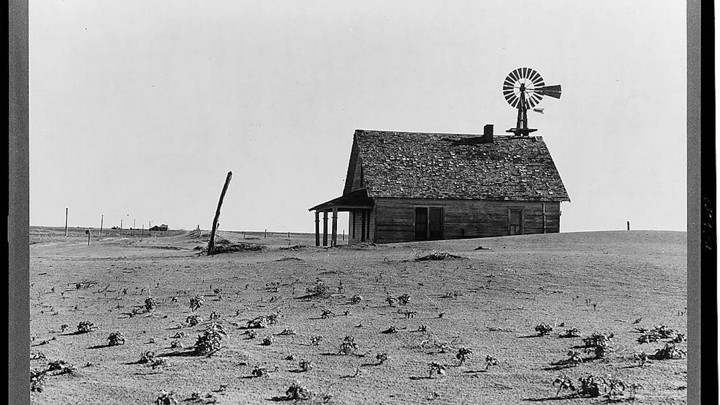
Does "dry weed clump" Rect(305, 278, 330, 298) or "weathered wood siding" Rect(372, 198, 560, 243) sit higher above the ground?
"weathered wood siding" Rect(372, 198, 560, 243)

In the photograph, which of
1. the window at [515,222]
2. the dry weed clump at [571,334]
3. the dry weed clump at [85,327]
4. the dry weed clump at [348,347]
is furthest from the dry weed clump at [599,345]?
the window at [515,222]

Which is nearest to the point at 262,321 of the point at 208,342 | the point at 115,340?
the point at 208,342

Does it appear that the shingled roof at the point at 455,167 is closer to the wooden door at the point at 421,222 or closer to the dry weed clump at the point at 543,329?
the wooden door at the point at 421,222

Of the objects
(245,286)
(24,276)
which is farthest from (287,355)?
(24,276)

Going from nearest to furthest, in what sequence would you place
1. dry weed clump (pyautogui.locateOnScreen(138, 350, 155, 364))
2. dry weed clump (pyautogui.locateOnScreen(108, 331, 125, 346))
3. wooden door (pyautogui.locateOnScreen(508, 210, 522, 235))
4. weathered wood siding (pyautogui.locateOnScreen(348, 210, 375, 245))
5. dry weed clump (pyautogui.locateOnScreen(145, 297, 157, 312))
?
dry weed clump (pyautogui.locateOnScreen(138, 350, 155, 364)) < dry weed clump (pyautogui.locateOnScreen(108, 331, 125, 346)) < dry weed clump (pyautogui.locateOnScreen(145, 297, 157, 312)) < weathered wood siding (pyautogui.locateOnScreen(348, 210, 375, 245)) < wooden door (pyautogui.locateOnScreen(508, 210, 522, 235))

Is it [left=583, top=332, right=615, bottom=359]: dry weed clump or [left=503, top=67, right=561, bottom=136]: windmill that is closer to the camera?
[left=583, top=332, right=615, bottom=359]: dry weed clump

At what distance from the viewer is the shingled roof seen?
82.3ft

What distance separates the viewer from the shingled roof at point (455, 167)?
2508cm

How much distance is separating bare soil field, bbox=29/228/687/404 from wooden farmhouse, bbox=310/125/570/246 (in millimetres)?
6757

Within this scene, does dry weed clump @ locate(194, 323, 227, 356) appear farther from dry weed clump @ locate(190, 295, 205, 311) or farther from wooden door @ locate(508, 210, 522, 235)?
wooden door @ locate(508, 210, 522, 235)

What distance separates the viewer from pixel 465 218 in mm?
25297

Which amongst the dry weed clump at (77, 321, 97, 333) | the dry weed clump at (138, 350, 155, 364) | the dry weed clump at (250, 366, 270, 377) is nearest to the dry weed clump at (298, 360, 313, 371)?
the dry weed clump at (250, 366, 270, 377)

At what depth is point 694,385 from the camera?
435 cm

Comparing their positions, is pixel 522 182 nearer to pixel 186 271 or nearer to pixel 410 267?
pixel 410 267
